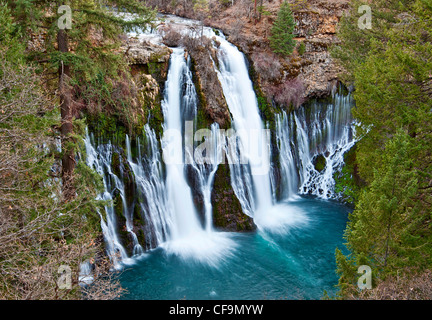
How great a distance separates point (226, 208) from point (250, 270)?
3877mm

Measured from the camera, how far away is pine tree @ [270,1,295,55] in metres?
20.3

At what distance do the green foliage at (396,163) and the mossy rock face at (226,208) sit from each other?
253 inches

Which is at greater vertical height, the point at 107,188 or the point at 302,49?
the point at 302,49

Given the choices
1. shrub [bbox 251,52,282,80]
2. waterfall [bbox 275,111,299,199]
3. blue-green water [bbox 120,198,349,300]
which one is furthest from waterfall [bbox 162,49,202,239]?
waterfall [bbox 275,111,299,199]

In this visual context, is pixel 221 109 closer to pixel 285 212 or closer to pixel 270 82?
pixel 270 82

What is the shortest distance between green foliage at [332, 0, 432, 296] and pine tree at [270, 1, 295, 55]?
9.77m

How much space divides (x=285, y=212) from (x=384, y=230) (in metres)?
10.2

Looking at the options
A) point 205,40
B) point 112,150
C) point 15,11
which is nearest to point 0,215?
point 15,11

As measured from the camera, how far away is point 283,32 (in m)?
20.6

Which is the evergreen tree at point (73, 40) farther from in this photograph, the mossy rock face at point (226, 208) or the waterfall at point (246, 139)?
the waterfall at point (246, 139)

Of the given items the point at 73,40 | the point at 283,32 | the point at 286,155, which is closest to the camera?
the point at 73,40

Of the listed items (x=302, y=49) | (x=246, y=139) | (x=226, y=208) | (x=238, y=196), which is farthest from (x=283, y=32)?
(x=226, y=208)

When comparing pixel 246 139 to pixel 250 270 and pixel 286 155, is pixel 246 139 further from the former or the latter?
pixel 250 270
